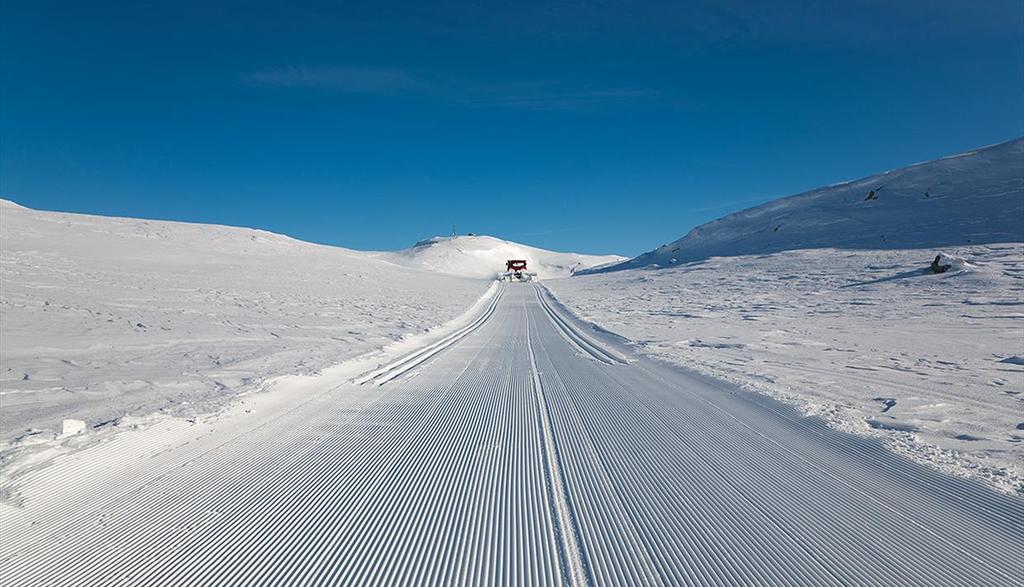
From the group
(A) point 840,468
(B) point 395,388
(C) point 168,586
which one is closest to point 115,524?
(C) point 168,586

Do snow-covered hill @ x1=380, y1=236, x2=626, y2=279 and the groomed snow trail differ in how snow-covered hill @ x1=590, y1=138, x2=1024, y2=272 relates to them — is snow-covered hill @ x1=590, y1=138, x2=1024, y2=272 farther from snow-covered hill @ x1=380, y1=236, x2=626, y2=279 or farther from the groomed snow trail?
snow-covered hill @ x1=380, y1=236, x2=626, y2=279

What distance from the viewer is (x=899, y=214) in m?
34.7

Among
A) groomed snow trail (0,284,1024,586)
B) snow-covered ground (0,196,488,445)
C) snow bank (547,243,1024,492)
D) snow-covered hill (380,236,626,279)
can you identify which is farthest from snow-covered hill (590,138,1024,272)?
snow-covered hill (380,236,626,279)

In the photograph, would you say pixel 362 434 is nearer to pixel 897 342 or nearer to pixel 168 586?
pixel 168 586

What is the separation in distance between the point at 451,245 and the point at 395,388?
4013 inches

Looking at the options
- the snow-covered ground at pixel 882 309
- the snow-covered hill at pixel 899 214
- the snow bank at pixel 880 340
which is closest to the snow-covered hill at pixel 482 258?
the snow-covered hill at pixel 899 214

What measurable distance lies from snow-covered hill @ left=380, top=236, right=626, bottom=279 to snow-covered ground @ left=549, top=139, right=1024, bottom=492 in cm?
4724

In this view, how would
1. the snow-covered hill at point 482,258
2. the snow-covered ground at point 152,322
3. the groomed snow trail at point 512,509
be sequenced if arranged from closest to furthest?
the groomed snow trail at point 512,509, the snow-covered ground at point 152,322, the snow-covered hill at point 482,258

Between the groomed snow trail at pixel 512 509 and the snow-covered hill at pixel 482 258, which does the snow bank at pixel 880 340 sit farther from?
the snow-covered hill at pixel 482 258

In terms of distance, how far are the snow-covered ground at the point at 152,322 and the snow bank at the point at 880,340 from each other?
7.26m

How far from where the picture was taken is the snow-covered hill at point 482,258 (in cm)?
9041

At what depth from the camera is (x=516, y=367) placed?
9711 mm

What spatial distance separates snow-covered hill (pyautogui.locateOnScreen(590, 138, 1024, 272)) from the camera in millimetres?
28781

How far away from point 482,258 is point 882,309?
9098 cm
